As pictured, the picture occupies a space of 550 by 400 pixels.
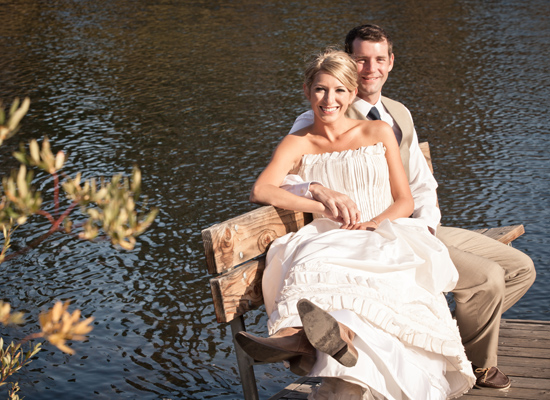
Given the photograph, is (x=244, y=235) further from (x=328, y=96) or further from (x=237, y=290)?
(x=328, y=96)

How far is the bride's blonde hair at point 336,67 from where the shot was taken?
3.87 m

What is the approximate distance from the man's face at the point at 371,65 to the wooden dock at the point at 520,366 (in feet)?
5.88

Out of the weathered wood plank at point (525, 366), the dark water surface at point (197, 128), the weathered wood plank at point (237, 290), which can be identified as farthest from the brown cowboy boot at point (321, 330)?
the dark water surface at point (197, 128)

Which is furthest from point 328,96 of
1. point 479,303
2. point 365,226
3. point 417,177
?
point 479,303

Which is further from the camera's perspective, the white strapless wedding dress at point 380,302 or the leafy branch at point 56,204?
the white strapless wedding dress at point 380,302

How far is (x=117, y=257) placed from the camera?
24.3 ft

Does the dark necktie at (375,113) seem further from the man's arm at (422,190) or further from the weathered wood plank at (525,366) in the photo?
the weathered wood plank at (525,366)

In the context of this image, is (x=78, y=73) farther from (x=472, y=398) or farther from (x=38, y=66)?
(x=472, y=398)

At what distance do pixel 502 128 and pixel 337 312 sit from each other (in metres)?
9.32

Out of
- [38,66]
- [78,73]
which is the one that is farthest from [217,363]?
[38,66]

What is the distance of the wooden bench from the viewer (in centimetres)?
336

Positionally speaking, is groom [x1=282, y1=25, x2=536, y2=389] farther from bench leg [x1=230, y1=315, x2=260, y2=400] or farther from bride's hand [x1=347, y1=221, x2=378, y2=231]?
bench leg [x1=230, y1=315, x2=260, y2=400]

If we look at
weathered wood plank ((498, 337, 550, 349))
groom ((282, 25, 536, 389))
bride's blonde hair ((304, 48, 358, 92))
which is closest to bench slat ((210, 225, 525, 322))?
groom ((282, 25, 536, 389))

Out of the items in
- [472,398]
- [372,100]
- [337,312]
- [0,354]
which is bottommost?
[472,398]
